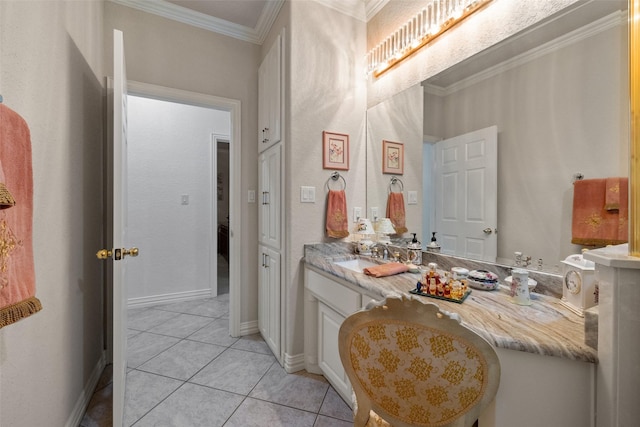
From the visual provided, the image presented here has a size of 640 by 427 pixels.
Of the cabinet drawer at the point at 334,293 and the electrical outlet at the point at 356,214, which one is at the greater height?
the electrical outlet at the point at 356,214

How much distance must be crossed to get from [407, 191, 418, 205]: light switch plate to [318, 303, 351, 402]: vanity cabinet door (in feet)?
2.81

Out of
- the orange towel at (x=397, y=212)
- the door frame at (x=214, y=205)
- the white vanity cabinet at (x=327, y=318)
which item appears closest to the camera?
the white vanity cabinet at (x=327, y=318)

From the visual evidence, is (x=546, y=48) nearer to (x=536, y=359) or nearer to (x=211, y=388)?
(x=536, y=359)

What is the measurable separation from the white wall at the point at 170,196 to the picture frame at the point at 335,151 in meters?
1.99

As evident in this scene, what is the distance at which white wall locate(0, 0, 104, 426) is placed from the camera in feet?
3.15

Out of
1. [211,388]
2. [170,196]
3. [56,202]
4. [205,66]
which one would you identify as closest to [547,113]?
[56,202]

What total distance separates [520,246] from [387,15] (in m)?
1.80

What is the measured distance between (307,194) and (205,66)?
1523mm

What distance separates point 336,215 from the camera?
6.54ft

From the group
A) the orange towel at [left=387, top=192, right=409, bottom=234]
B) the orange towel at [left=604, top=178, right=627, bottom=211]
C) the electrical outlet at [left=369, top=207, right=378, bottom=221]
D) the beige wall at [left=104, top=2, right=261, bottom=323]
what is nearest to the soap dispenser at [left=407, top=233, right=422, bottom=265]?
the orange towel at [left=387, top=192, right=409, bottom=234]

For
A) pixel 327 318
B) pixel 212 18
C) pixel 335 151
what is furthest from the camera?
pixel 212 18

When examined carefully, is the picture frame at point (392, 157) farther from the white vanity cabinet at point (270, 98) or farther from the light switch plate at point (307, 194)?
the white vanity cabinet at point (270, 98)

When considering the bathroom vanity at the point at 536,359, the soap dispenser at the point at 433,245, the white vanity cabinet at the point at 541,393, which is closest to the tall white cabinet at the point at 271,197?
the soap dispenser at the point at 433,245

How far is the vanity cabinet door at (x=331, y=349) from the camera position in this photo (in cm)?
154
